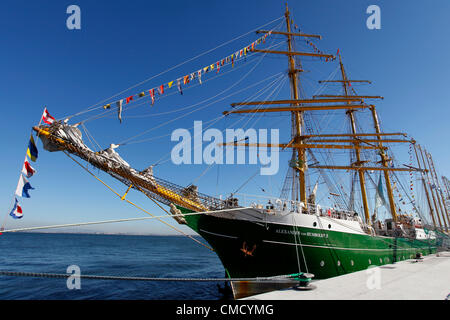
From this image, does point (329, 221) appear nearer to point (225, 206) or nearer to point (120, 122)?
point (225, 206)

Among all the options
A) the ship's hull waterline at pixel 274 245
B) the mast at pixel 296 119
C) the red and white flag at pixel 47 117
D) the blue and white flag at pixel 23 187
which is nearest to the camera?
the blue and white flag at pixel 23 187

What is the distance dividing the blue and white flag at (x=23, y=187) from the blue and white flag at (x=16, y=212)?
0.90ft

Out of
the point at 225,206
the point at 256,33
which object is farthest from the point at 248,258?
the point at 256,33

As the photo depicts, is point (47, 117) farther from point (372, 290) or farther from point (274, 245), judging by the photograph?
point (372, 290)

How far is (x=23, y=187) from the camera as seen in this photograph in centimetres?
684

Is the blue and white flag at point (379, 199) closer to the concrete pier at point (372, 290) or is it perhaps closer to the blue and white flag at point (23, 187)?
the concrete pier at point (372, 290)

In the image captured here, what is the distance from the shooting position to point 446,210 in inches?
2163

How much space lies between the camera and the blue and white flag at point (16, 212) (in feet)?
20.8

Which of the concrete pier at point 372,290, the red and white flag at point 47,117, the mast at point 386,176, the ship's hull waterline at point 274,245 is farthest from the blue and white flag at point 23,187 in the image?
the mast at point 386,176

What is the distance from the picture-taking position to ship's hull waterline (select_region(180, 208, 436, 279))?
12500 millimetres

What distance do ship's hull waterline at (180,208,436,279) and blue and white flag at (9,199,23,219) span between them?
696 cm

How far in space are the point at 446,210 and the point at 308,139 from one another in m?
55.2

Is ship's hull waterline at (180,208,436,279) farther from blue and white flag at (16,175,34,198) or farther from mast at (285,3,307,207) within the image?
blue and white flag at (16,175,34,198)
